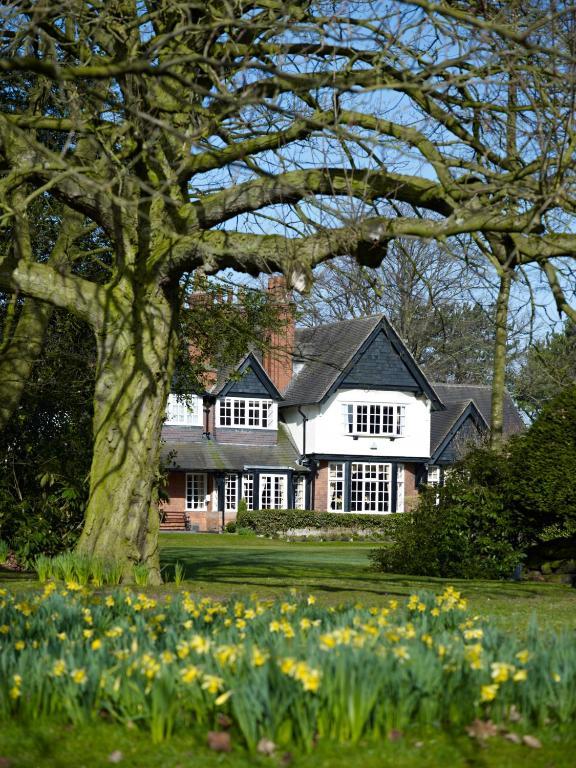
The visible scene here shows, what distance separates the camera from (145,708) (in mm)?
5516

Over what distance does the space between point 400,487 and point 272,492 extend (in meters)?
6.31

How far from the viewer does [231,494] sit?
165 ft

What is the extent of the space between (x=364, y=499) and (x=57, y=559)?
1552 inches

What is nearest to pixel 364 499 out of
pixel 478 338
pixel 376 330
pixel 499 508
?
pixel 376 330

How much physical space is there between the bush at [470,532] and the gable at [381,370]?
30.9 metres

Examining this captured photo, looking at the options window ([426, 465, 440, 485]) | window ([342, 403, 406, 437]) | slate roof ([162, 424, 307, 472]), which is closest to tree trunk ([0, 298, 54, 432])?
slate roof ([162, 424, 307, 472])

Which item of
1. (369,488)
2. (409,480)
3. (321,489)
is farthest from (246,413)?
(409,480)

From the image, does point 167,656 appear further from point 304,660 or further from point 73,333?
point 73,333

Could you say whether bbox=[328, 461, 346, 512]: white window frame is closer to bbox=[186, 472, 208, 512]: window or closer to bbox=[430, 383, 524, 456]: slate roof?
bbox=[430, 383, 524, 456]: slate roof

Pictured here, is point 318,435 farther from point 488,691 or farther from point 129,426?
point 488,691

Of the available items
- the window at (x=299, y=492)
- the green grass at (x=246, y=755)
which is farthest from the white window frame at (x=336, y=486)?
the green grass at (x=246, y=755)

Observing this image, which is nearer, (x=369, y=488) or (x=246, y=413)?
(x=246, y=413)

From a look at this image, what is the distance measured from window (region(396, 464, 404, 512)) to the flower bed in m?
44.8

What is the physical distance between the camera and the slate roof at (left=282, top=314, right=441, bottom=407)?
4909 cm
